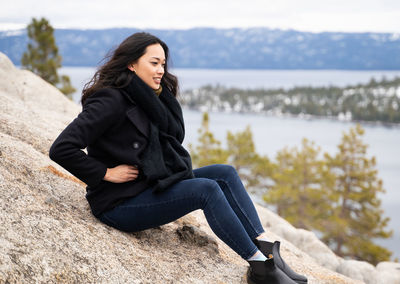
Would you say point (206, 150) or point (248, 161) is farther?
point (206, 150)

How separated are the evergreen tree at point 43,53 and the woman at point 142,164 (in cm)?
3034

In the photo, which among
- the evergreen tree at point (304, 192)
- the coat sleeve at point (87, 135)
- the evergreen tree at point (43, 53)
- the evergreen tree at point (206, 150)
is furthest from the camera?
the evergreen tree at point (206, 150)

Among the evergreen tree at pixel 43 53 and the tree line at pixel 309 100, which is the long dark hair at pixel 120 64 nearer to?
the evergreen tree at pixel 43 53

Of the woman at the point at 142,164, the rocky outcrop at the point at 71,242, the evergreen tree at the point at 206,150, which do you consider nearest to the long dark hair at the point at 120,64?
the woman at the point at 142,164

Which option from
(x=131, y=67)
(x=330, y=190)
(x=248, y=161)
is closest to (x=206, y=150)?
(x=248, y=161)

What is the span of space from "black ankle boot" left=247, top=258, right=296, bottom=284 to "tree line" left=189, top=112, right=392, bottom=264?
29140mm

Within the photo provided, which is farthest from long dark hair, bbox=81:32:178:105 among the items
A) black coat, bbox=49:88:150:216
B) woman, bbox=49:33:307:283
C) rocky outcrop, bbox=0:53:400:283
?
rocky outcrop, bbox=0:53:400:283

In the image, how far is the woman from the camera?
3.91m

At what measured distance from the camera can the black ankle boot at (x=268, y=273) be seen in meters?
3.98

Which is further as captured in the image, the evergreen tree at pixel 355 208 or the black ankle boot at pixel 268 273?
the evergreen tree at pixel 355 208

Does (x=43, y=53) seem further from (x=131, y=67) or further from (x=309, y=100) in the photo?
(x=309, y=100)

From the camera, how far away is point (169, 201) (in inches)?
158

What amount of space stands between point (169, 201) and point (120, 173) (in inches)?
21.1

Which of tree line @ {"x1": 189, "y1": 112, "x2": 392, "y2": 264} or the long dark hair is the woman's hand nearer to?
the long dark hair
